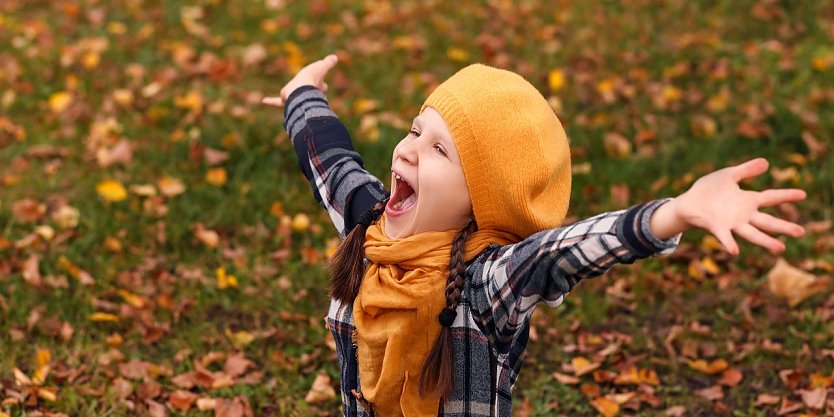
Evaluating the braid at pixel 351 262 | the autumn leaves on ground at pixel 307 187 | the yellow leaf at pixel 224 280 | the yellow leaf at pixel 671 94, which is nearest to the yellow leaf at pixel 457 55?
the autumn leaves on ground at pixel 307 187

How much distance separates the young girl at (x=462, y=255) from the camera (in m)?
1.96

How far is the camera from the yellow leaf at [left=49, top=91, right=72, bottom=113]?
196 inches

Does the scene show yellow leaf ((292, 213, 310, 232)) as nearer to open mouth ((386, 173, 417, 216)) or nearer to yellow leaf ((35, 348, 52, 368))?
yellow leaf ((35, 348, 52, 368))

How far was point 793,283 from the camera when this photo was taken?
3.65 meters

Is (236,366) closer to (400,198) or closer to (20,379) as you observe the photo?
(20,379)

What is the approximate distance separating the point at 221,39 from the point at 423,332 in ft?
13.4

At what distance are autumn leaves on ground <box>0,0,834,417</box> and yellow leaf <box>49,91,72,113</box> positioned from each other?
1 centimetres

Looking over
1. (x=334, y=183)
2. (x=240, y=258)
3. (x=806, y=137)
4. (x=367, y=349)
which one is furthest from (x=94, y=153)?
(x=806, y=137)

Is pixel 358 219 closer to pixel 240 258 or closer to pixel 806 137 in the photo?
pixel 240 258

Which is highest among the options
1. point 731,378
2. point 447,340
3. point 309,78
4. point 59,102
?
point 309,78

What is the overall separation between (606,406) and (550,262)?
57.2 inches

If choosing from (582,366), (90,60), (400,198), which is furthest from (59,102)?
(400,198)

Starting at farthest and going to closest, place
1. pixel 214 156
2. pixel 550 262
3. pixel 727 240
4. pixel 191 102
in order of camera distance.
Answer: pixel 191 102
pixel 214 156
pixel 550 262
pixel 727 240

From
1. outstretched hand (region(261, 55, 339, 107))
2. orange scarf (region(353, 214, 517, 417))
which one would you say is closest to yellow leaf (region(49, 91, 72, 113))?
outstretched hand (region(261, 55, 339, 107))
